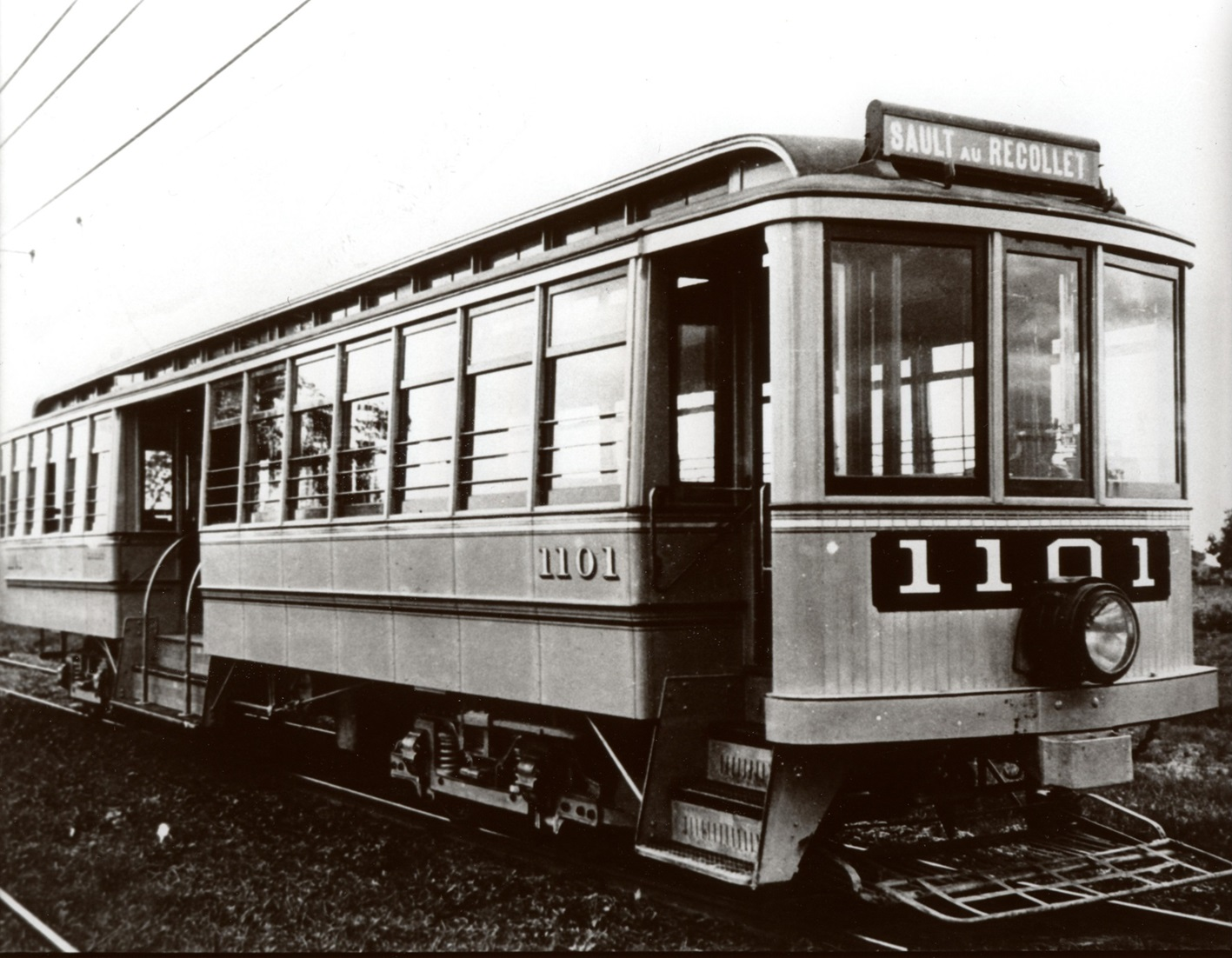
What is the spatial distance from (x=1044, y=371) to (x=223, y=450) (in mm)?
6235

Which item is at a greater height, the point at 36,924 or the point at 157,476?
the point at 157,476

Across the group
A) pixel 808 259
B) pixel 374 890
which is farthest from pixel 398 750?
pixel 808 259

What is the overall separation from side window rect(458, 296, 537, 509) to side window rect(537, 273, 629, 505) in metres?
0.13

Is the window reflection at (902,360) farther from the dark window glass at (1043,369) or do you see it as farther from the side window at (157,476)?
the side window at (157,476)

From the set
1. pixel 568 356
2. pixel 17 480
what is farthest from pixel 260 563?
pixel 17 480

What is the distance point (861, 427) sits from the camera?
5137mm

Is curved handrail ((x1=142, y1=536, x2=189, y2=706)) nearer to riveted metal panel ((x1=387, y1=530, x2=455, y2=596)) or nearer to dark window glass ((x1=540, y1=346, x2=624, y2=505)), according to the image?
riveted metal panel ((x1=387, y1=530, x2=455, y2=596))

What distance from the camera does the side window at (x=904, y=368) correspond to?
512 cm

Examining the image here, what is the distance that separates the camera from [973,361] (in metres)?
5.25

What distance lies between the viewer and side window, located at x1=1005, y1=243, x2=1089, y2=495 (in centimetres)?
531

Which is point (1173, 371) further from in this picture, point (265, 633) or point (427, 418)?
point (265, 633)

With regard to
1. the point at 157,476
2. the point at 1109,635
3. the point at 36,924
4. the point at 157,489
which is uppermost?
the point at 157,476

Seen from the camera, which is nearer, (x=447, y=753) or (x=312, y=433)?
(x=447, y=753)

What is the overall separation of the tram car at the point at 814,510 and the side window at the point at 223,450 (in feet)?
7.99
